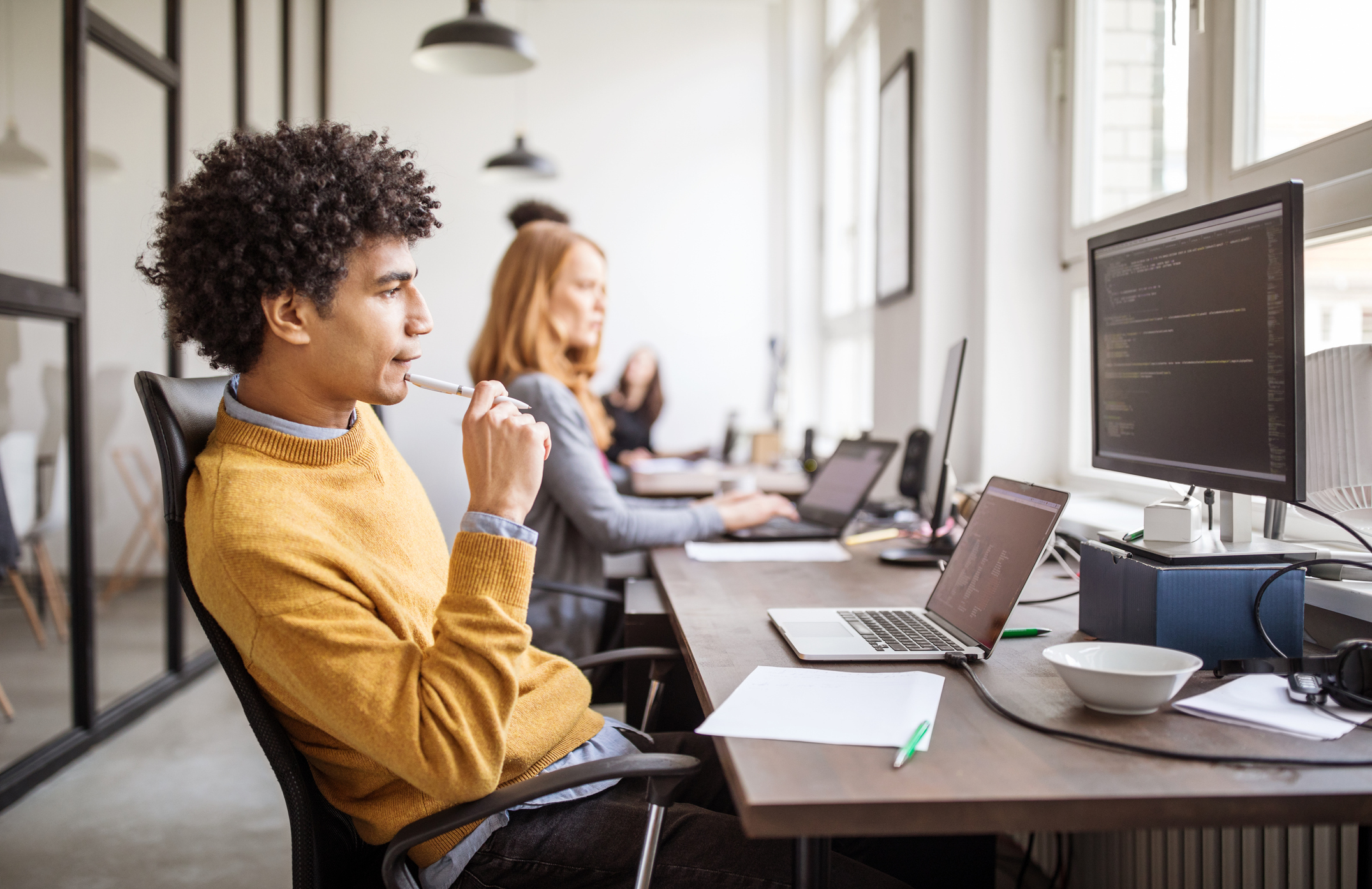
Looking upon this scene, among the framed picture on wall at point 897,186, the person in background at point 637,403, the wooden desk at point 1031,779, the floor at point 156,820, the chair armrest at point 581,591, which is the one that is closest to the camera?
the wooden desk at point 1031,779

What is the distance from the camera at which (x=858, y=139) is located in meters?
4.26

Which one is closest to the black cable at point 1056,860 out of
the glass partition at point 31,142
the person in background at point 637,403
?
the glass partition at point 31,142

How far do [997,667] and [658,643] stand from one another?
0.66 meters

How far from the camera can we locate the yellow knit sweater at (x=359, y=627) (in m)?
0.84

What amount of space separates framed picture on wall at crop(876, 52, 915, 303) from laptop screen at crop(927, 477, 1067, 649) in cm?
145

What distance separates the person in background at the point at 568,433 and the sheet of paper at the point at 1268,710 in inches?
46.2

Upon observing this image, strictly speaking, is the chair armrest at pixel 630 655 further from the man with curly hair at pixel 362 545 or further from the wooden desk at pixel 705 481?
the wooden desk at pixel 705 481

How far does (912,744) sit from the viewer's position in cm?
77

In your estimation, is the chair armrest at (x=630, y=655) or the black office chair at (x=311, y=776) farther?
the chair armrest at (x=630, y=655)

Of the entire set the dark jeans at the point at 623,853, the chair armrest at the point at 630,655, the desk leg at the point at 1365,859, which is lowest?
the dark jeans at the point at 623,853

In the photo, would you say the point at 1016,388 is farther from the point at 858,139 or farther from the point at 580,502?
the point at 858,139

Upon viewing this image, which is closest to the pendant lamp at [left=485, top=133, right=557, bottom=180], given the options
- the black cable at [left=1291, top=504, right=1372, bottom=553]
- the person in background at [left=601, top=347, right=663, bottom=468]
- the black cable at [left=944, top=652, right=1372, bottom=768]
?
the person in background at [left=601, top=347, right=663, bottom=468]

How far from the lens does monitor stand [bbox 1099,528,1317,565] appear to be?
104 centimetres

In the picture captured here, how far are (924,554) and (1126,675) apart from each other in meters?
A: 0.90
